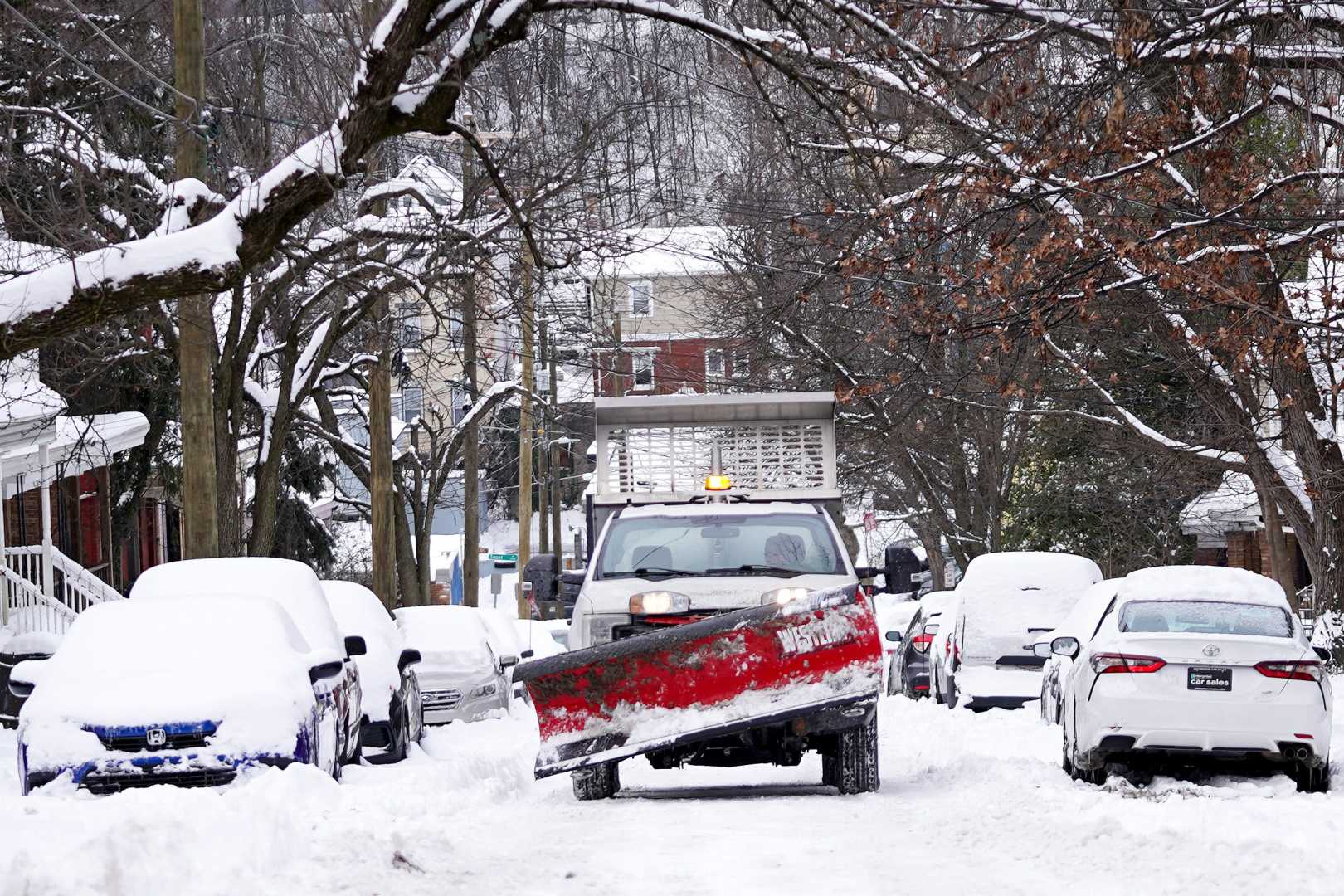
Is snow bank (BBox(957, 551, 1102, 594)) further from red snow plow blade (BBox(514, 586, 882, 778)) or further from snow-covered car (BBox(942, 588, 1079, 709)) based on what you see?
red snow plow blade (BBox(514, 586, 882, 778))

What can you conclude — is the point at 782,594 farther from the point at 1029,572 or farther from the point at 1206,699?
the point at 1029,572

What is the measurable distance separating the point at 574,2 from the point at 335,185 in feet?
6.21

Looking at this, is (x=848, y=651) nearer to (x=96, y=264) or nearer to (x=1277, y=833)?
(x=1277, y=833)

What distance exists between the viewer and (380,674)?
16328 mm

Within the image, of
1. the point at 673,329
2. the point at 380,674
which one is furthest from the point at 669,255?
the point at 380,674

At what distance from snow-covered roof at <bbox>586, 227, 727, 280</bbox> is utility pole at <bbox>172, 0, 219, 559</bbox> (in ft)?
13.6

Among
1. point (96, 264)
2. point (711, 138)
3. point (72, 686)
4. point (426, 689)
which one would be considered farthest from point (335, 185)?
point (711, 138)

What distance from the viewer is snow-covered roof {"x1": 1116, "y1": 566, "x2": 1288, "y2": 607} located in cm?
1323

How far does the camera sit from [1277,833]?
8859mm

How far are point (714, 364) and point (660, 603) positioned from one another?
32.8m

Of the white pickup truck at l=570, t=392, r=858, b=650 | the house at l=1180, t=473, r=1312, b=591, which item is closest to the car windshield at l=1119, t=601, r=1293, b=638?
the white pickup truck at l=570, t=392, r=858, b=650

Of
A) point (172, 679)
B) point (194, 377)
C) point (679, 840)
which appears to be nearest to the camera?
point (679, 840)

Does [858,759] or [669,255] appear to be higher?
[669,255]

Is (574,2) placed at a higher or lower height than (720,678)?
higher
